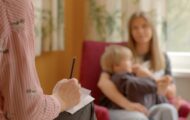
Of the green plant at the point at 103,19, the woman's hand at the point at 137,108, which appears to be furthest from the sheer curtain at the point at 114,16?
the woman's hand at the point at 137,108

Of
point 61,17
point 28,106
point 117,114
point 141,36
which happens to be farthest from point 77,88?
point 61,17

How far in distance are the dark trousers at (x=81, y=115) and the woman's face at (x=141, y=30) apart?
159 centimetres

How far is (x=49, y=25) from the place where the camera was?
280cm

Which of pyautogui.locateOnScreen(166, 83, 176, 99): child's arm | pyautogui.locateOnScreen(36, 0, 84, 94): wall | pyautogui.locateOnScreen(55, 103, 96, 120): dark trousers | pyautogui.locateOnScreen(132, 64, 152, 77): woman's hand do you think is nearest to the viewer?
pyautogui.locateOnScreen(55, 103, 96, 120): dark trousers

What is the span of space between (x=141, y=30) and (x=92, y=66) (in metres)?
0.46

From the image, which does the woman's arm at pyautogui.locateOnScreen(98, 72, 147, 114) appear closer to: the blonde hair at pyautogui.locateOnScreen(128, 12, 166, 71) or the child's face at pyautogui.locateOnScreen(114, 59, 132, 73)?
the child's face at pyautogui.locateOnScreen(114, 59, 132, 73)

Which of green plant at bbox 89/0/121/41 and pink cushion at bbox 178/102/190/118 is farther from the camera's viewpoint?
green plant at bbox 89/0/121/41

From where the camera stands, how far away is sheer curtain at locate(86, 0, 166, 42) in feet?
10.2

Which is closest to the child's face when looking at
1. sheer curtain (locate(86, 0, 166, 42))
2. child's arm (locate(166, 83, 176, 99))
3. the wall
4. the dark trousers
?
child's arm (locate(166, 83, 176, 99))

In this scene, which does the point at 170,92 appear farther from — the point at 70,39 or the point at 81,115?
the point at 81,115

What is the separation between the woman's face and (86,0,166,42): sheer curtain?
10.9 inches

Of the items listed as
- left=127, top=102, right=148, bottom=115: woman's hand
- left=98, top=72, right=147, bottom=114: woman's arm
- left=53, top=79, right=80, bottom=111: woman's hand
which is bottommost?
left=127, top=102, right=148, bottom=115: woman's hand

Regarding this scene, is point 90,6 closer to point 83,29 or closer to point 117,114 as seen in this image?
point 83,29

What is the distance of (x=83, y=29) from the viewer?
3406mm
